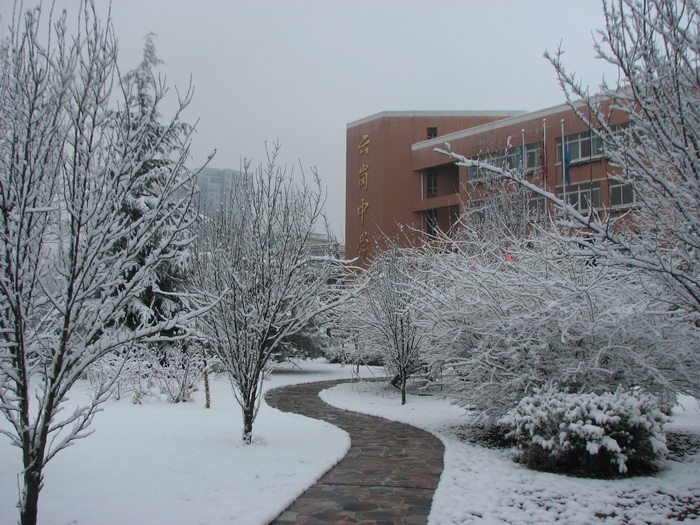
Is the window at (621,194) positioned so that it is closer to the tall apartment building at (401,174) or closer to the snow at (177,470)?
the tall apartment building at (401,174)

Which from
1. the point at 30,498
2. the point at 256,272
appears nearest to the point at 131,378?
the point at 256,272

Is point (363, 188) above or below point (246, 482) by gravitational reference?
above

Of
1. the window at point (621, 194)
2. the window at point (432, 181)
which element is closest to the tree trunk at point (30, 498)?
the window at point (621, 194)

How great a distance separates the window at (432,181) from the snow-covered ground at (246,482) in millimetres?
29573

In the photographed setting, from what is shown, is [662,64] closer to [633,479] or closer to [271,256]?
[633,479]

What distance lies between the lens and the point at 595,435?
628 centimetres

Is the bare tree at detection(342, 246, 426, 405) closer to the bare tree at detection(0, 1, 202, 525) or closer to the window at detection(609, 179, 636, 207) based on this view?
the bare tree at detection(0, 1, 202, 525)

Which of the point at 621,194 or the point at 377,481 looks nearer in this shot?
the point at 377,481

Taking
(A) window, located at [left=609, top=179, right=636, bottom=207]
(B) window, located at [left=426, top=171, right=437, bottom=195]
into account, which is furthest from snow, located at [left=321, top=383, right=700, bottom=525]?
(B) window, located at [left=426, top=171, right=437, bottom=195]

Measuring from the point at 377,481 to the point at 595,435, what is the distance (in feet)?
8.49

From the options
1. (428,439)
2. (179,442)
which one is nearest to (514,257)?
(428,439)

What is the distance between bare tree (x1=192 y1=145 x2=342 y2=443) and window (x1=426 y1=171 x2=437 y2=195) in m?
29.4

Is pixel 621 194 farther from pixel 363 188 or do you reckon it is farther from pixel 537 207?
pixel 363 188

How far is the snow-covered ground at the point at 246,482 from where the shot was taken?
5082 millimetres
